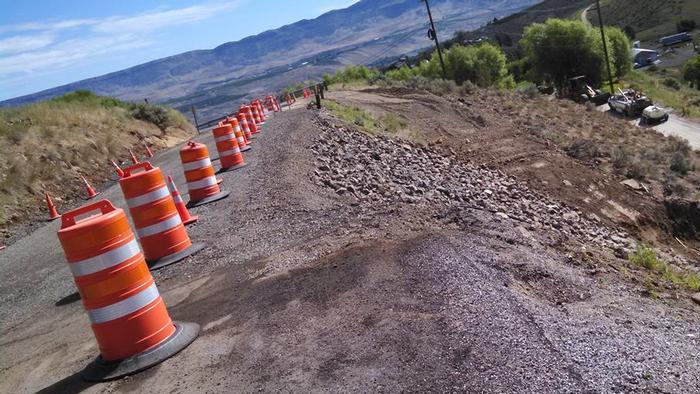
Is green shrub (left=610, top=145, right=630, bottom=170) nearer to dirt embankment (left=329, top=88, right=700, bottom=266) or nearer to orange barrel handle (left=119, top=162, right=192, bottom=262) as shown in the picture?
dirt embankment (left=329, top=88, right=700, bottom=266)

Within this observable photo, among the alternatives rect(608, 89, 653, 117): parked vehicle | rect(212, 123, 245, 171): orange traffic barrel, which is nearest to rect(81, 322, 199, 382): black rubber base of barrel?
rect(212, 123, 245, 171): orange traffic barrel

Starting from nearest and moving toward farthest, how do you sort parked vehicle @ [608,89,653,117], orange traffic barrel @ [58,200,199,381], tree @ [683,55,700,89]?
orange traffic barrel @ [58,200,199,381] → parked vehicle @ [608,89,653,117] → tree @ [683,55,700,89]

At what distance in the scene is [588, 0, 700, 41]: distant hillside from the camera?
134 metres

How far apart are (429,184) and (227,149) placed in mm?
5774

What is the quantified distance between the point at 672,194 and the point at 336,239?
12.9 metres

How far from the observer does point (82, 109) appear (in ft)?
97.9

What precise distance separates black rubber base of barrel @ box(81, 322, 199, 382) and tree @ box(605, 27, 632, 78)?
273 feet

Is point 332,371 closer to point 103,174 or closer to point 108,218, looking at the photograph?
point 108,218

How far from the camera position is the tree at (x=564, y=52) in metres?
74.9

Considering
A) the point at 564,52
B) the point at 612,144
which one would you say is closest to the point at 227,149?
the point at 612,144

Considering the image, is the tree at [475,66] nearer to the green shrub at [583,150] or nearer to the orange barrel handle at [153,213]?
the green shrub at [583,150]

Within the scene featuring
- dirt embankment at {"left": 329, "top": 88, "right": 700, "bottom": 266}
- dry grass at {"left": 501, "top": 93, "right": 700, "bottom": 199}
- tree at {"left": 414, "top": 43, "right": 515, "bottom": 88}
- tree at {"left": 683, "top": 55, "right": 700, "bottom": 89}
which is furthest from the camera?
tree at {"left": 683, "top": 55, "right": 700, "bottom": 89}

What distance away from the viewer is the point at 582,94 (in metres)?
59.2

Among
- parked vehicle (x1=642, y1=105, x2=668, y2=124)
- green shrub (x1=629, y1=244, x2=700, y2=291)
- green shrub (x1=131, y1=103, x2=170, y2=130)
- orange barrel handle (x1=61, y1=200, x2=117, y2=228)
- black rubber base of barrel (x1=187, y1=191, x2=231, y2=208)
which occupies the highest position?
green shrub (x1=131, y1=103, x2=170, y2=130)
